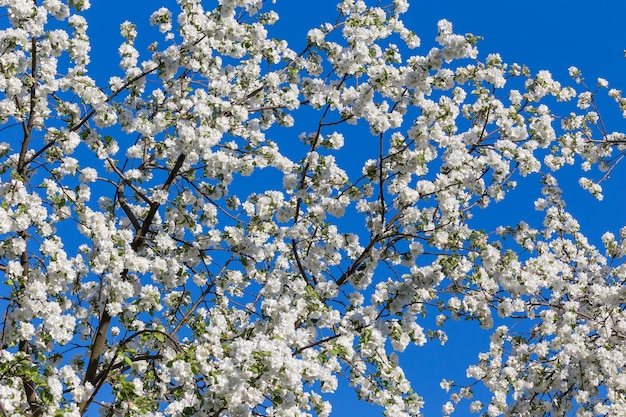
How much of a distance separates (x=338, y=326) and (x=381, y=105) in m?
2.99

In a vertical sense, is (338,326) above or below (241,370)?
above

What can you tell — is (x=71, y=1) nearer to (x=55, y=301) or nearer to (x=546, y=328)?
(x=55, y=301)

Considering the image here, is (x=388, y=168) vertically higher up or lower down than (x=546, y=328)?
higher up

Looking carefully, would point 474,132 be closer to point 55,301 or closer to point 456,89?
point 456,89

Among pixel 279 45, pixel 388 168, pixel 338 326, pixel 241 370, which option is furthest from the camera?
pixel 279 45

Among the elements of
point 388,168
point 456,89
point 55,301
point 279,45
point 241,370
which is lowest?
point 241,370

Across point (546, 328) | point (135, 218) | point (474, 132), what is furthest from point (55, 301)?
point (546, 328)

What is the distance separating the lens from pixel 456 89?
1190 centimetres

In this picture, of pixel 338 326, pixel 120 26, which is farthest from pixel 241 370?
pixel 120 26

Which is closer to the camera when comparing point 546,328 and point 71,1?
point 71,1

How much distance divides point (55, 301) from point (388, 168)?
4840 millimetres

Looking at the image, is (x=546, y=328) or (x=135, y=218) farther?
(x=546, y=328)

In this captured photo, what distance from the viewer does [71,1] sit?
1055cm

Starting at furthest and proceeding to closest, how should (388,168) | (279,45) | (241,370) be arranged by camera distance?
(279,45), (388,168), (241,370)
